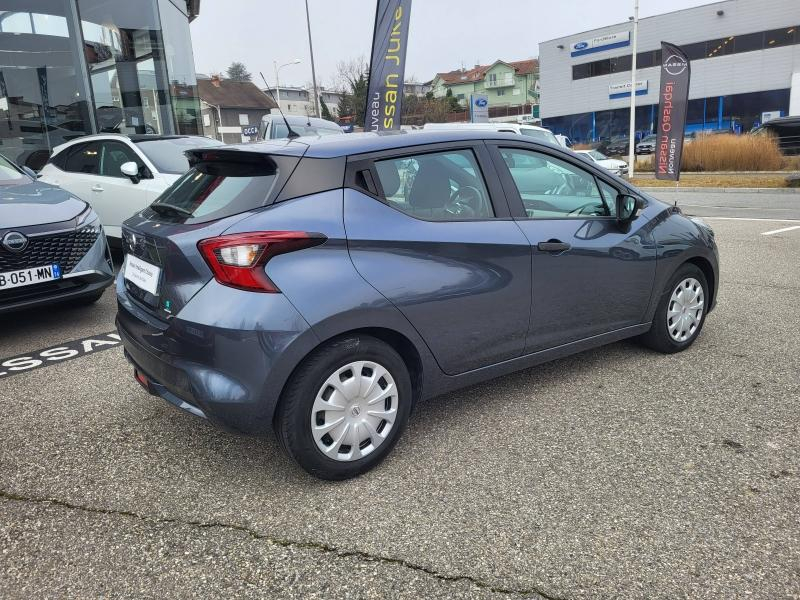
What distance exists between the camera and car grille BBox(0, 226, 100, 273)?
177 inches

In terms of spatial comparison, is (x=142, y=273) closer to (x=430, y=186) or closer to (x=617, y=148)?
(x=430, y=186)

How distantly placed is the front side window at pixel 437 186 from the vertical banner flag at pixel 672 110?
15827 millimetres

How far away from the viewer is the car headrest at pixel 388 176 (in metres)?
2.89

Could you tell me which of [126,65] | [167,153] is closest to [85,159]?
[167,153]

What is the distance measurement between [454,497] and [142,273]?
5.86ft

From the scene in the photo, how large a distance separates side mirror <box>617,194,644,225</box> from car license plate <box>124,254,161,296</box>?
8.49 ft

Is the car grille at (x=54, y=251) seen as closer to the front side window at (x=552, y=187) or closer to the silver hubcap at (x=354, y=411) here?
the silver hubcap at (x=354, y=411)

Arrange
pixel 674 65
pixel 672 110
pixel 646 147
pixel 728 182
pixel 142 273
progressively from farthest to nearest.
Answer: pixel 646 147
pixel 728 182
pixel 674 65
pixel 672 110
pixel 142 273

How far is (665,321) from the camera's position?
411cm

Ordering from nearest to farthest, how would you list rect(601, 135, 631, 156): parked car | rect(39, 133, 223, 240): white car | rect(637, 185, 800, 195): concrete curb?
rect(39, 133, 223, 240): white car
rect(637, 185, 800, 195): concrete curb
rect(601, 135, 631, 156): parked car

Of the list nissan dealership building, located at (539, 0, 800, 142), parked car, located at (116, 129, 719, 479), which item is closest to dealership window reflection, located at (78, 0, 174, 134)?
parked car, located at (116, 129, 719, 479)

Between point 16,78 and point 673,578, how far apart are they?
50.7ft

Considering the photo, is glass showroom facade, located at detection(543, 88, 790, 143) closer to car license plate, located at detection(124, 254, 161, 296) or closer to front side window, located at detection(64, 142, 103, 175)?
front side window, located at detection(64, 142, 103, 175)

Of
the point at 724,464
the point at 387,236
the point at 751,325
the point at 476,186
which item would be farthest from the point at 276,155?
the point at 751,325
